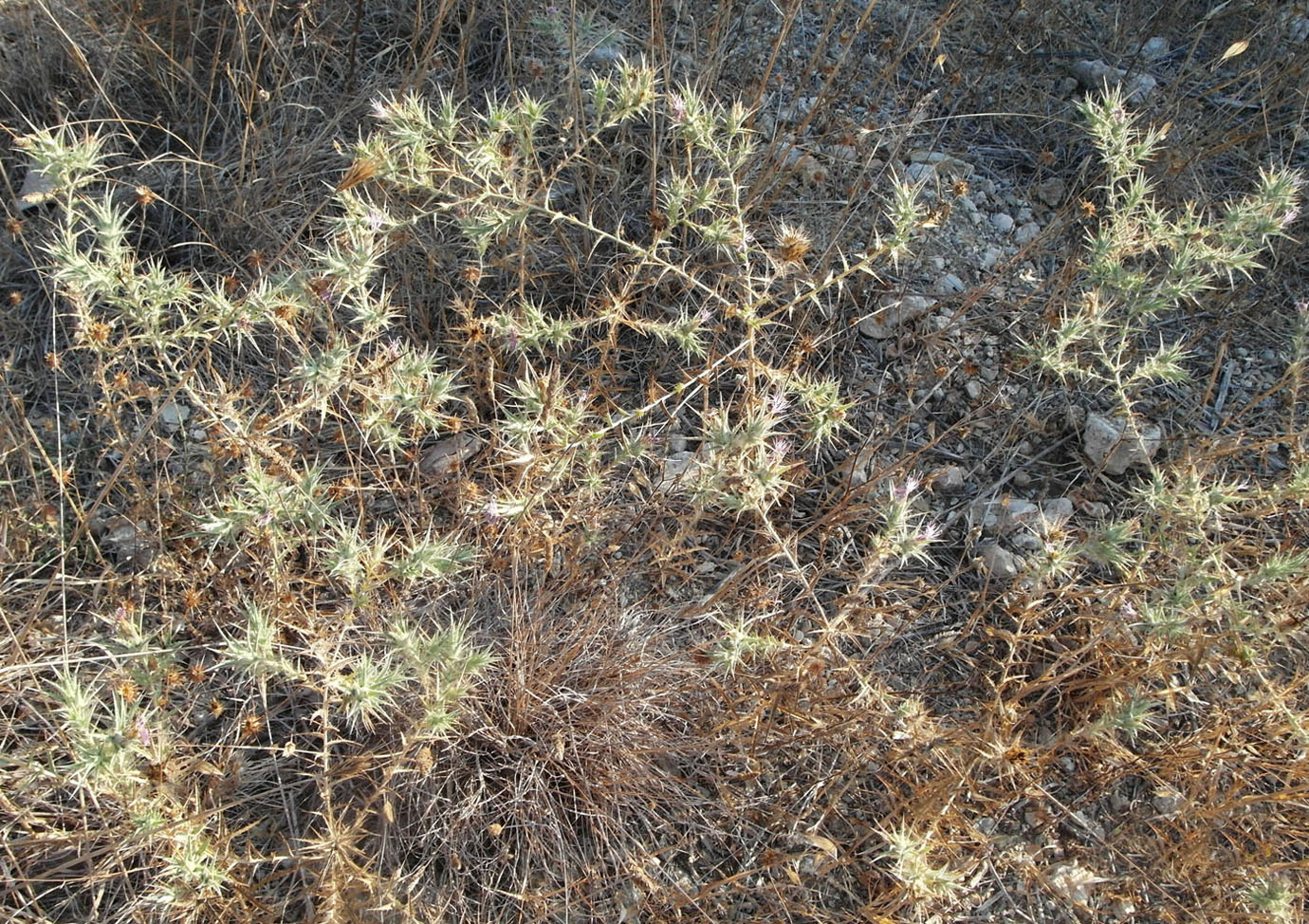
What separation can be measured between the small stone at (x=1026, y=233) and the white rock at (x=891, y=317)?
1.44 feet

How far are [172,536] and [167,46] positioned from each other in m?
1.65

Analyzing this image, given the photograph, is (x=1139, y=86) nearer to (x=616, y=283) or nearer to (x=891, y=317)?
(x=891, y=317)

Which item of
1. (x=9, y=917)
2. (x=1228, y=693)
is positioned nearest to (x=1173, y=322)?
(x=1228, y=693)

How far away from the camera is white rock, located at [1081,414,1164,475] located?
2.59 m

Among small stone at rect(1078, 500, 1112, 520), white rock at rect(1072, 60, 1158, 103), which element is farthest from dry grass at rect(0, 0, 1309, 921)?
white rock at rect(1072, 60, 1158, 103)

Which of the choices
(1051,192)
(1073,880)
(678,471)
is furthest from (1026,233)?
(1073,880)

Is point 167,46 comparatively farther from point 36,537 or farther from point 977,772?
point 977,772

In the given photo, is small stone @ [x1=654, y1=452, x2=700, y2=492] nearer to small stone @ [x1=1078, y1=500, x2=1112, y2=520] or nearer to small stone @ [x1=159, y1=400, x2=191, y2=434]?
small stone @ [x1=1078, y1=500, x2=1112, y2=520]

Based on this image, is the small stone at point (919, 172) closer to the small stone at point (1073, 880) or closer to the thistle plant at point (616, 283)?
the thistle plant at point (616, 283)

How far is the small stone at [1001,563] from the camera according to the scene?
2.46m

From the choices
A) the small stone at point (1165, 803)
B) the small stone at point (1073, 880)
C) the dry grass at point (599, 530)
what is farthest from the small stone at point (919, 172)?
the small stone at point (1073, 880)

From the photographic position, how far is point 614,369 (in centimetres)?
274

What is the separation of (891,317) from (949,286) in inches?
8.9

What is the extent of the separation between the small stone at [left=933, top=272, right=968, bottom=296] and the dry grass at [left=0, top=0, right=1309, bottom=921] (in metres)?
0.11
